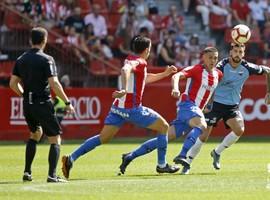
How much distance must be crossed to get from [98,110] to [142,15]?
5844 millimetres

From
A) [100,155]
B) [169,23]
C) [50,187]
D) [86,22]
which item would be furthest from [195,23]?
[50,187]

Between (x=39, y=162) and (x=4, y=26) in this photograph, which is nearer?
(x=39, y=162)

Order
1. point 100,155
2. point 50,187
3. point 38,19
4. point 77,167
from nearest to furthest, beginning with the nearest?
point 50,187
point 77,167
point 100,155
point 38,19

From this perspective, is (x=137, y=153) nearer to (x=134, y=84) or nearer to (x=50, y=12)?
(x=134, y=84)

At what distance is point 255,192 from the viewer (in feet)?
39.7

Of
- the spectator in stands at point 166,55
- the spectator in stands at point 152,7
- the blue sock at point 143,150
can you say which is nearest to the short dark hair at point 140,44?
the blue sock at point 143,150

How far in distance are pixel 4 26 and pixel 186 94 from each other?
548 inches

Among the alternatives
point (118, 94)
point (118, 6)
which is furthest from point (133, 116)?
point (118, 6)

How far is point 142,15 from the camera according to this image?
31.5 m

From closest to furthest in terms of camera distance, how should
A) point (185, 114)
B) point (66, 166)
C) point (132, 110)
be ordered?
point (66, 166) → point (132, 110) → point (185, 114)

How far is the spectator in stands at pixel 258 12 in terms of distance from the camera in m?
32.5

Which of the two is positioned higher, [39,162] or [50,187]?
[50,187]

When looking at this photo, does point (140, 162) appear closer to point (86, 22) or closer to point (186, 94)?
point (186, 94)

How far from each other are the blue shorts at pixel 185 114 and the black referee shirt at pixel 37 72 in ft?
8.55
